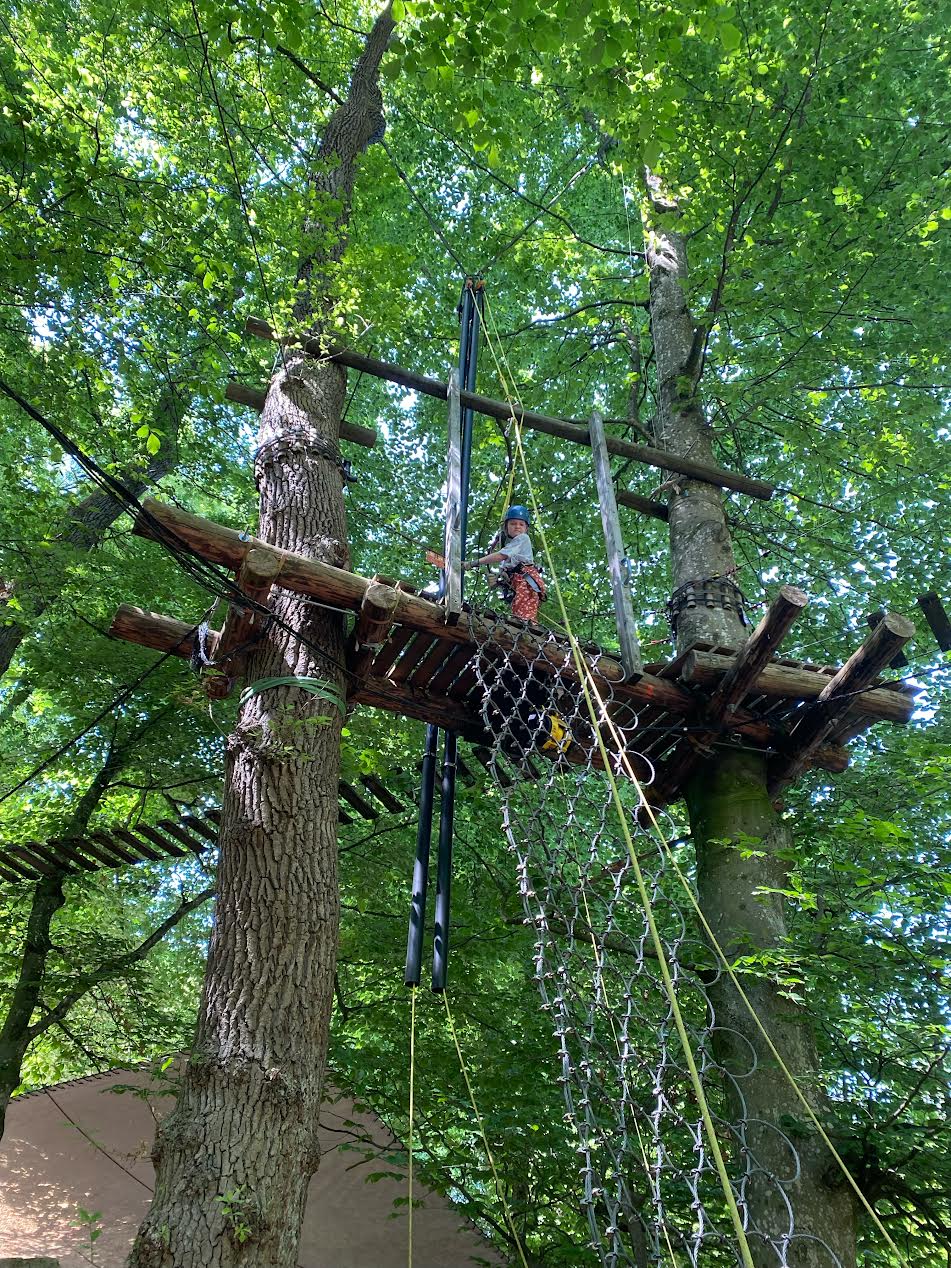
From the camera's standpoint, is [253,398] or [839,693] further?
[253,398]

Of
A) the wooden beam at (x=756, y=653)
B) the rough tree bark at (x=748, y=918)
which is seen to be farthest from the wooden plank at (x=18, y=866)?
the wooden beam at (x=756, y=653)

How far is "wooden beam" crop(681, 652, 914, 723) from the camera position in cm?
438

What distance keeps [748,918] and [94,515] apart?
6.51m

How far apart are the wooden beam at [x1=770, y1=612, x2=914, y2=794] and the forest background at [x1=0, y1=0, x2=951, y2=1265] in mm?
445

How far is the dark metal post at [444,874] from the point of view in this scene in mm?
3574

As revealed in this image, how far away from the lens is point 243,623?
3.95 m

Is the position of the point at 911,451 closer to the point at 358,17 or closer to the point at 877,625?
the point at 877,625

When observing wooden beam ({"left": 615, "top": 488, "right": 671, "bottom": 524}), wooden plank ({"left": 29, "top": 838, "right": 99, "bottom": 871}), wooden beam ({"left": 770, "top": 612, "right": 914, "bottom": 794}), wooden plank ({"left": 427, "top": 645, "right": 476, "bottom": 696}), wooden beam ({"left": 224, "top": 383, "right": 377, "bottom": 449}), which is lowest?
wooden plank ({"left": 29, "top": 838, "right": 99, "bottom": 871})

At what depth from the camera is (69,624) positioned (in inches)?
253

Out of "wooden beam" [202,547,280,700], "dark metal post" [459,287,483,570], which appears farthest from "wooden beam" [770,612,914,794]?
"wooden beam" [202,547,280,700]

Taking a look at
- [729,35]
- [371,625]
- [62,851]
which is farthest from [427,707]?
[729,35]

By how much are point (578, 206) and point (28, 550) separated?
7.40 meters

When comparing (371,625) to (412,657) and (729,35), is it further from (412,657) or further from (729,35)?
(729,35)

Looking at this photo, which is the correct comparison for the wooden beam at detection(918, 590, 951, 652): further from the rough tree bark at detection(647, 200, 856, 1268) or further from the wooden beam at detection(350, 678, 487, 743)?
the wooden beam at detection(350, 678, 487, 743)
